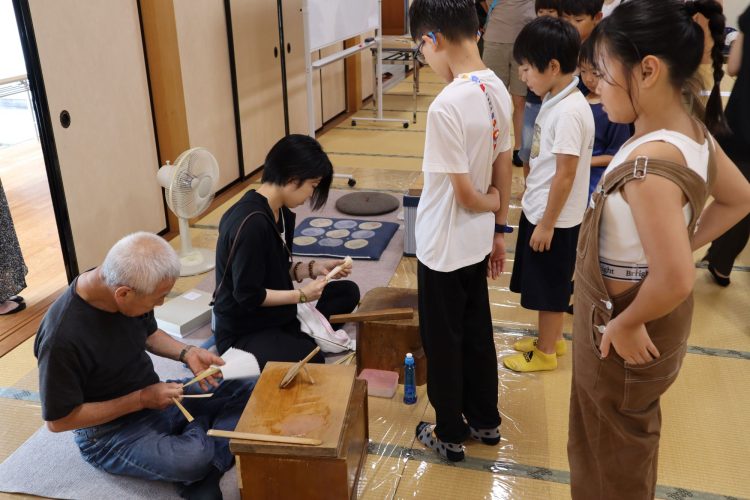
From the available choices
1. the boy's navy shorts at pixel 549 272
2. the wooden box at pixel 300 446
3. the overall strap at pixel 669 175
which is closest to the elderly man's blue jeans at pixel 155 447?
the wooden box at pixel 300 446

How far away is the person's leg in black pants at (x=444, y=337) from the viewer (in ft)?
5.85

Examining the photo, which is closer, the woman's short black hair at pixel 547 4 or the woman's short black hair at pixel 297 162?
the woman's short black hair at pixel 297 162

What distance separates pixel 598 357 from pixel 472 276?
563 mm

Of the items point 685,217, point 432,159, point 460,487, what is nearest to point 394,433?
point 460,487

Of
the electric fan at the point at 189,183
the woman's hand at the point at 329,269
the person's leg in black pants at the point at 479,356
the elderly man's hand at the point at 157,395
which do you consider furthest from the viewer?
the electric fan at the point at 189,183

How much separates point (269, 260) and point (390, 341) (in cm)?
51

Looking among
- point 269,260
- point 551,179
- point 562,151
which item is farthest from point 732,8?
point 269,260

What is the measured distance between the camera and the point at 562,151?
2027 millimetres

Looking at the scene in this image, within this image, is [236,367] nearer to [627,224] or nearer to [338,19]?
[627,224]

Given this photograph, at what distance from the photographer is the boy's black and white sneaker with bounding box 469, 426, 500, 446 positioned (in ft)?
6.75

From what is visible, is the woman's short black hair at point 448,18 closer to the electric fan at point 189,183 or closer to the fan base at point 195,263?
the electric fan at point 189,183

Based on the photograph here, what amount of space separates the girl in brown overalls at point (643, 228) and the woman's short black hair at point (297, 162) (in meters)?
1.04

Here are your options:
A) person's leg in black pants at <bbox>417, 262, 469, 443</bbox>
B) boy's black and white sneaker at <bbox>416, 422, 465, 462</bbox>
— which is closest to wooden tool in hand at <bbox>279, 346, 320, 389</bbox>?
person's leg in black pants at <bbox>417, 262, 469, 443</bbox>

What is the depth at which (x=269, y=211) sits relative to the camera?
85.2 inches
